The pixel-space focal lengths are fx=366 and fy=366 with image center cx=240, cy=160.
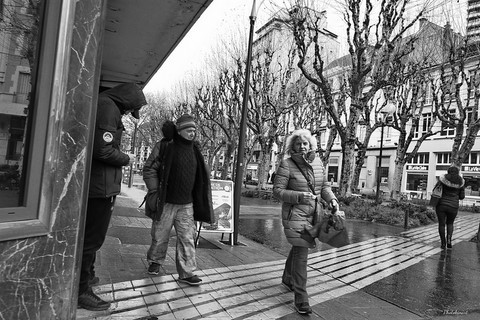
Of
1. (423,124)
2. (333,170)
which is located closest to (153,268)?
(423,124)

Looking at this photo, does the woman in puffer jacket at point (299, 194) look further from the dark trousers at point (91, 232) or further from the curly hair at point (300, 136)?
the dark trousers at point (91, 232)

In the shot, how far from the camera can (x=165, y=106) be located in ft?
130

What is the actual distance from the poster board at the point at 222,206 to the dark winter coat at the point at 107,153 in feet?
12.0

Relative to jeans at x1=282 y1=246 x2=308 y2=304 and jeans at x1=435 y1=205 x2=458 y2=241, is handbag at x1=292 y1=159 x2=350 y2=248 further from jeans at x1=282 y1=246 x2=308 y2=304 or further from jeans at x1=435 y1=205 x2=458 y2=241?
jeans at x1=435 y1=205 x2=458 y2=241

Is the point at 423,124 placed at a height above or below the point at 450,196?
above

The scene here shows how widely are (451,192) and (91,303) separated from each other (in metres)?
7.73

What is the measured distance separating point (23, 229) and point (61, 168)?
1.41 feet

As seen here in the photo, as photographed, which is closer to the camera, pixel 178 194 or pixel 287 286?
pixel 178 194

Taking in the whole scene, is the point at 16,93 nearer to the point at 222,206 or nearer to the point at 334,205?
the point at 334,205

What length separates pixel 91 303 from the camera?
3180 millimetres

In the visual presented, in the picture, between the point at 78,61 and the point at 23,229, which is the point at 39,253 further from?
the point at 78,61

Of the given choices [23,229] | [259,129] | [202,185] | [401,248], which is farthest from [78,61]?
[259,129]

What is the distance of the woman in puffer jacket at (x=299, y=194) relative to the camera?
376 centimetres

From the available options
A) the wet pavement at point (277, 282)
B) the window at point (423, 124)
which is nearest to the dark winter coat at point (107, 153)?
→ the wet pavement at point (277, 282)
